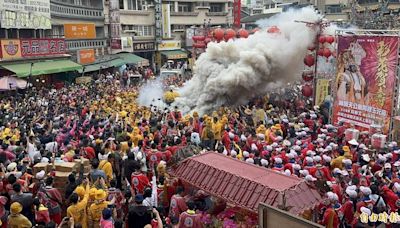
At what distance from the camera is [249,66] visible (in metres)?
17.2

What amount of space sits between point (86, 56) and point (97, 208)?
25230 millimetres

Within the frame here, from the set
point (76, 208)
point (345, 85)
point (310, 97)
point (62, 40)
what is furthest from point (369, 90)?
point (62, 40)

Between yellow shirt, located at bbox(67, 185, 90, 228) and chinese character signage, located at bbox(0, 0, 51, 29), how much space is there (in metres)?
18.2

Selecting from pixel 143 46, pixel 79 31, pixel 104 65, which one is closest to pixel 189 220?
pixel 79 31

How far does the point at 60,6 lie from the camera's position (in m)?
29.7

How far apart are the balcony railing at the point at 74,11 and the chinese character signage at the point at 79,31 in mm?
1254

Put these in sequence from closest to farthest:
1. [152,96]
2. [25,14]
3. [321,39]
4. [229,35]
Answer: [321,39], [229,35], [152,96], [25,14]

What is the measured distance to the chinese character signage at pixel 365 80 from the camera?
41.1 ft

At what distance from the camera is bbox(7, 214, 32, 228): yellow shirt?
19.5ft

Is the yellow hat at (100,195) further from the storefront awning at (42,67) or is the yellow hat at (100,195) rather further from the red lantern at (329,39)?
the storefront awning at (42,67)

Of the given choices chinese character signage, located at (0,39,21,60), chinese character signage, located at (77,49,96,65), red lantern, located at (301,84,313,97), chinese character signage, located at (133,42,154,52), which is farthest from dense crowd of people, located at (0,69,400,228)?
chinese character signage, located at (133,42,154,52)

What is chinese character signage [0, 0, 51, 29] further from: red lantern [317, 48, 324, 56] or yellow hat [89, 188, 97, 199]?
yellow hat [89, 188, 97, 199]

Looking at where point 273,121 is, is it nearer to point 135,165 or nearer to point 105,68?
point 135,165

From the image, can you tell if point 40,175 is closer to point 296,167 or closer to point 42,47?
point 296,167
